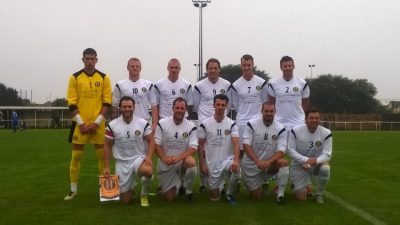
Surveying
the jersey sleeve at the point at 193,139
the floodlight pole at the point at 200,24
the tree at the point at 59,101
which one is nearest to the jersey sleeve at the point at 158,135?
the jersey sleeve at the point at 193,139

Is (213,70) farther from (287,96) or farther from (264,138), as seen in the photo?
(264,138)

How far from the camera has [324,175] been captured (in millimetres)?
6980

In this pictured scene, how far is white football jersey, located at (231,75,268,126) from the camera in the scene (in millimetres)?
8203

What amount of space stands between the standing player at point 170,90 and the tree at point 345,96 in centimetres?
6017

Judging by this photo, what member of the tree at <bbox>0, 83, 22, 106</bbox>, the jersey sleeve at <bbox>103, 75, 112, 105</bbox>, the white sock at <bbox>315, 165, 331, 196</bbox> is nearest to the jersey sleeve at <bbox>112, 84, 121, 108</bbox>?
the jersey sleeve at <bbox>103, 75, 112, 105</bbox>

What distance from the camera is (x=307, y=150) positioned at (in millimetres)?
7316

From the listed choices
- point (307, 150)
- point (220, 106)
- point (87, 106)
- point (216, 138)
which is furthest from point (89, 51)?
point (307, 150)

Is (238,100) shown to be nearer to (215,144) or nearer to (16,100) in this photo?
(215,144)

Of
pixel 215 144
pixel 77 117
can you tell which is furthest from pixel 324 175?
pixel 77 117

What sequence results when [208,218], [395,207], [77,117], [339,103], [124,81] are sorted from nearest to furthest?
[208,218] < [395,207] < [77,117] < [124,81] < [339,103]

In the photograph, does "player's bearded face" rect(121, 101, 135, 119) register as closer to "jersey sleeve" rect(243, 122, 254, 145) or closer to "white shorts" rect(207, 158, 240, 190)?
"white shorts" rect(207, 158, 240, 190)

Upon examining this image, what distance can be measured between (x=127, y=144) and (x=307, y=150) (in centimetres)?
255

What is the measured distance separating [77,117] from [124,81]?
1039 millimetres

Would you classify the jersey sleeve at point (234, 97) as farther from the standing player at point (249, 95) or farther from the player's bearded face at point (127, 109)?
the player's bearded face at point (127, 109)
